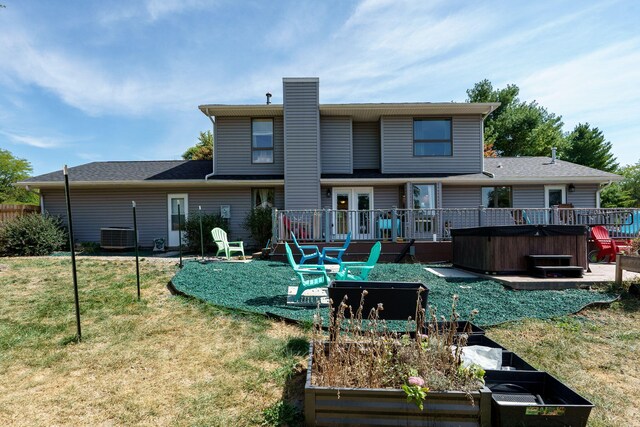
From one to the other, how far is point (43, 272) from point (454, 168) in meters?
13.4

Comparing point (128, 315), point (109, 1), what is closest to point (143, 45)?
point (109, 1)

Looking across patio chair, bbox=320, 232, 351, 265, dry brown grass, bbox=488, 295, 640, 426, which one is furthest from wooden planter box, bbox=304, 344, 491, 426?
patio chair, bbox=320, 232, 351, 265

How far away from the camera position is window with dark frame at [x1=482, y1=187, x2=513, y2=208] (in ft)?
44.0

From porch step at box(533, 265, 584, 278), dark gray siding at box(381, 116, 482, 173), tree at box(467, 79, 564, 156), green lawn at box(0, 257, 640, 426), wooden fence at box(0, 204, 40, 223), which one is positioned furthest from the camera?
tree at box(467, 79, 564, 156)

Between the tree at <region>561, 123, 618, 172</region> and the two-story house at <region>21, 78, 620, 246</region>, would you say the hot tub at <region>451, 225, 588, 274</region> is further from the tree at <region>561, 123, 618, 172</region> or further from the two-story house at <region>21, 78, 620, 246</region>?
the tree at <region>561, 123, 618, 172</region>

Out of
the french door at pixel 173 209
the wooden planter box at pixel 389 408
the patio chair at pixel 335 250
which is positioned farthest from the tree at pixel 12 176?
the wooden planter box at pixel 389 408

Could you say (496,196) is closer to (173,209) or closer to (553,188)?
(553,188)

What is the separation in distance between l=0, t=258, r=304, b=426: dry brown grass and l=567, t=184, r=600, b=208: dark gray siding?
1412 centimetres

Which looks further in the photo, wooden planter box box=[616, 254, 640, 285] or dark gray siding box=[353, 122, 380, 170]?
dark gray siding box=[353, 122, 380, 170]

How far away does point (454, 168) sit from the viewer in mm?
13062

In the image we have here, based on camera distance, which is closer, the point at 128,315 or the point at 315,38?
the point at 128,315

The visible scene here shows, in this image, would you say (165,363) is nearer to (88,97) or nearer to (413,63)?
(413,63)

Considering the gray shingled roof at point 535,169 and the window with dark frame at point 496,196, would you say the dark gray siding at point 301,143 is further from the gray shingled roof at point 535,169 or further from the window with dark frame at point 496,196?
the gray shingled roof at point 535,169

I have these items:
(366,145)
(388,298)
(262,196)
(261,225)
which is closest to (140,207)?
(262,196)
